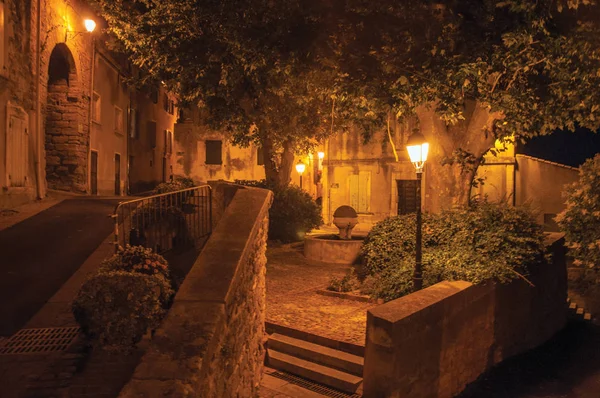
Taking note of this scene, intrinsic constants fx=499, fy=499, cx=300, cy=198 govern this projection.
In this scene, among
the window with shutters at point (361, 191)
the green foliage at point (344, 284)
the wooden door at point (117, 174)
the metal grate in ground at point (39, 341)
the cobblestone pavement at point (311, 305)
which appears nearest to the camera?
the metal grate in ground at point (39, 341)

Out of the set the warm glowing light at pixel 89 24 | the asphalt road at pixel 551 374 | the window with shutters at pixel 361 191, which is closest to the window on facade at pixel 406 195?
the window with shutters at pixel 361 191

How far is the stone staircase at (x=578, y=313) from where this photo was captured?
13156 millimetres

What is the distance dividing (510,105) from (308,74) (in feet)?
15.6

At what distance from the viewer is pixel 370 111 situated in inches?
441

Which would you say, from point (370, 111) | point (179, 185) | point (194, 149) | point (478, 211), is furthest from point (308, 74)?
point (194, 149)

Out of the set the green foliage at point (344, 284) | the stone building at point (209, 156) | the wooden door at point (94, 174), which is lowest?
the green foliage at point (344, 284)

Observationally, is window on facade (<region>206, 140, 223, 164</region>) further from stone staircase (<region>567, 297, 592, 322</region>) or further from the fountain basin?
stone staircase (<region>567, 297, 592, 322</region>)

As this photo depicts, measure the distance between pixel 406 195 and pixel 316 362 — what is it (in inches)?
675

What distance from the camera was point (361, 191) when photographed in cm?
2464

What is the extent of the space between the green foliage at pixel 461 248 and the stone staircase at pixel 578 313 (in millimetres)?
4137

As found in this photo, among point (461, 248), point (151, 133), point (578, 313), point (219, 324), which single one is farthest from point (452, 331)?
point (151, 133)

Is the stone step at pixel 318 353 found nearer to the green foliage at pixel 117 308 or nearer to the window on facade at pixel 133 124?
the green foliage at pixel 117 308

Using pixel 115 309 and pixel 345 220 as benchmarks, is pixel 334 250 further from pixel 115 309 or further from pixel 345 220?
pixel 115 309

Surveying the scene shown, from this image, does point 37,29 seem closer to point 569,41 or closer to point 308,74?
point 308,74
